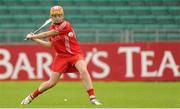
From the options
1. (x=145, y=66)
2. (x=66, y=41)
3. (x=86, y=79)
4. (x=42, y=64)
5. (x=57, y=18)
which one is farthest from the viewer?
(x=42, y=64)

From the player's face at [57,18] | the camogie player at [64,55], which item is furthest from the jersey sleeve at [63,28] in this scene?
the player's face at [57,18]

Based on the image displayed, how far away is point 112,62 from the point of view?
2283 centimetres

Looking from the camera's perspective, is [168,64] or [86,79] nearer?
[86,79]

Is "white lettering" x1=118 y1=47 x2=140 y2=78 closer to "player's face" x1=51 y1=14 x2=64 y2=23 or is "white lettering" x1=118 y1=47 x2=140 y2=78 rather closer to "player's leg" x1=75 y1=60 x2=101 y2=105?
"player's leg" x1=75 y1=60 x2=101 y2=105

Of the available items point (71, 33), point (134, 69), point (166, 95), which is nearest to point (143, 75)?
point (134, 69)

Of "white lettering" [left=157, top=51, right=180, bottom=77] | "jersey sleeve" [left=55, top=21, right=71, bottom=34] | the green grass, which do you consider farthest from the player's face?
"white lettering" [left=157, top=51, right=180, bottom=77]

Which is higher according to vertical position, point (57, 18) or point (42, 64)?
point (42, 64)

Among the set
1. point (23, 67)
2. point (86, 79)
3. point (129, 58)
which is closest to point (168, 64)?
point (129, 58)

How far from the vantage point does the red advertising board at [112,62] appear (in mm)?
22734

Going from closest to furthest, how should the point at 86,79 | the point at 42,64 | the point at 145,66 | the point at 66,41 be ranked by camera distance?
the point at 86,79
the point at 66,41
the point at 145,66
the point at 42,64

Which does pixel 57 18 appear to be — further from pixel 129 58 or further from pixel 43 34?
pixel 129 58

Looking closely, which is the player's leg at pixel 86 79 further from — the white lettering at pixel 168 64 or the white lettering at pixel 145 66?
the white lettering at pixel 168 64

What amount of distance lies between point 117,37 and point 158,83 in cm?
247

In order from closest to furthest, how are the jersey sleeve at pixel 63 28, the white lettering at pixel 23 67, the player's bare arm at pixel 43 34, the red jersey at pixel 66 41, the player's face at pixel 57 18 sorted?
1. the player's face at pixel 57 18
2. the player's bare arm at pixel 43 34
3. the jersey sleeve at pixel 63 28
4. the red jersey at pixel 66 41
5. the white lettering at pixel 23 67
